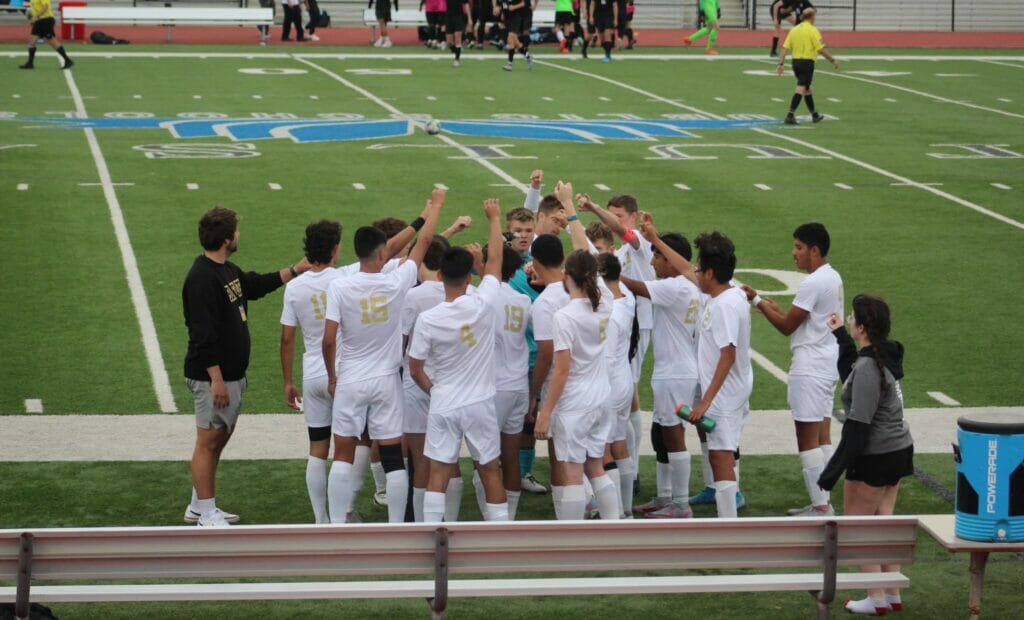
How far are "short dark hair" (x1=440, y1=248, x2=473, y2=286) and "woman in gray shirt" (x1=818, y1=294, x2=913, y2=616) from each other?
217 centimetres

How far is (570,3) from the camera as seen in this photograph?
40.1m

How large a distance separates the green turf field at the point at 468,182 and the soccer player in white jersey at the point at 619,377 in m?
3.15

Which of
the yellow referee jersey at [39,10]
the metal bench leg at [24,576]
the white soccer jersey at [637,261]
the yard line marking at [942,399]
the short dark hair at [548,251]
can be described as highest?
the yellow referee jersey at [39,10]

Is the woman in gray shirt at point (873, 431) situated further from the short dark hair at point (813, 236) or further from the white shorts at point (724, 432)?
the short dark hair at point (813, 236)

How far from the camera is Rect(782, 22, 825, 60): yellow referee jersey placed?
90.0 feet

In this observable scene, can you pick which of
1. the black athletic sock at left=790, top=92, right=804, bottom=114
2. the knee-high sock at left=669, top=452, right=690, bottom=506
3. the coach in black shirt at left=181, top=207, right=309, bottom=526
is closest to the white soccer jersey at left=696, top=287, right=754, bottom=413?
the knee-high sock at left=669, top=452, right=690, bottom=506

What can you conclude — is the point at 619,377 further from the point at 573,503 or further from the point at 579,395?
the point at 573,503

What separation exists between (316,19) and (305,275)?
114ft

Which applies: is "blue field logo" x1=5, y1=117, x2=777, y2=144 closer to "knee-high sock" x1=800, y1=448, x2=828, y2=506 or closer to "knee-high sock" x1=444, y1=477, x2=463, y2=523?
"knee-high sock" x1=800, y1=448, x2=828, y2=506

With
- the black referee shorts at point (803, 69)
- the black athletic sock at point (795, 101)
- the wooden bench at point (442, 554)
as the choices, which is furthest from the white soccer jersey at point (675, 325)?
the black athletic sock at point (795, 101)

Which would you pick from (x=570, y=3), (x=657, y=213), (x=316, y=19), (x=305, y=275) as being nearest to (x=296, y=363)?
(x=305, y=275)

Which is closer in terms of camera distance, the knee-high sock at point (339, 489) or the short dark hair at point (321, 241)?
the knee-high sock at point (339, 489)

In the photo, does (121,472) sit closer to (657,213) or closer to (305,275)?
(305,275)

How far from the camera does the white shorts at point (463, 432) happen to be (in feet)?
29.6
